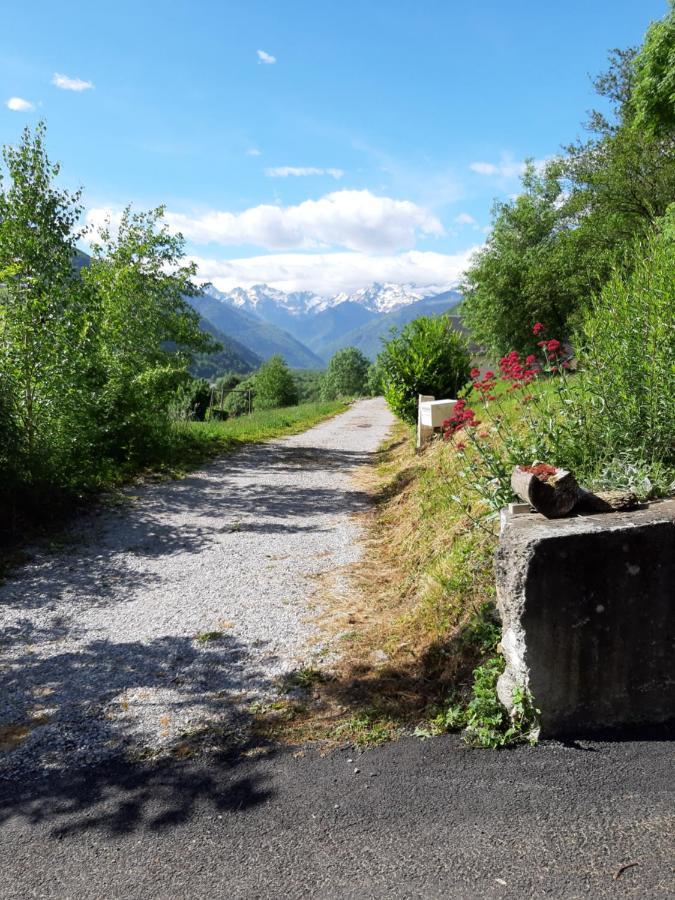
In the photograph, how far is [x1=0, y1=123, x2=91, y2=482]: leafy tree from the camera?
7312 mm

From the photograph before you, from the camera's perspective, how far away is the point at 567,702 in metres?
2.91

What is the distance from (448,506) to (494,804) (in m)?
3.82

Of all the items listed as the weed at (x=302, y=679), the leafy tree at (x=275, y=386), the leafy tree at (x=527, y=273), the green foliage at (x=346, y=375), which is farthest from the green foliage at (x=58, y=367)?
the green foliage at (x=346, y=375)

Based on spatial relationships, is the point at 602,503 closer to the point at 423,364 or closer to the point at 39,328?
the point at 39,328

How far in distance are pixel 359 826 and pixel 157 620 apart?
9.37 feet

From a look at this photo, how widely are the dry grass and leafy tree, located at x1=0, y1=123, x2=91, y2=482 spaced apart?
4388 mm

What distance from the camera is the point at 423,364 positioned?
12.5m

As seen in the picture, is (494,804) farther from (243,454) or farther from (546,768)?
(243,454)

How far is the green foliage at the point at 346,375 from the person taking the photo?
98.6 metres

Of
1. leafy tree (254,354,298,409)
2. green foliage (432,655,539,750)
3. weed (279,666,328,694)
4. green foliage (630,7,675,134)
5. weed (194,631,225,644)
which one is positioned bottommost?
weed (279,666,328,694)

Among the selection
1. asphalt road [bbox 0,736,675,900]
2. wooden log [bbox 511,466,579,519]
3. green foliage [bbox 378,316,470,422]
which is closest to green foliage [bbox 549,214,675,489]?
wooden log [bbox 511,466,579,519]

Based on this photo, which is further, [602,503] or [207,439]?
[207,439]

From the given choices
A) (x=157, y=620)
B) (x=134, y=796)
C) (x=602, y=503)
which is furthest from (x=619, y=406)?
(x=157, y=620)

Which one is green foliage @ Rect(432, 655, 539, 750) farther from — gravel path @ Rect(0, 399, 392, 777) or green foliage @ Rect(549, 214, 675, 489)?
green foliage @ Rect(549, 214, 675, 489)
